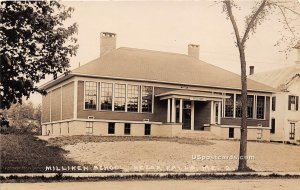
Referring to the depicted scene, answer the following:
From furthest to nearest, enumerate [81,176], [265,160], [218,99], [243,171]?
[218,99]
[265,160]
[243,171]
[81,176]

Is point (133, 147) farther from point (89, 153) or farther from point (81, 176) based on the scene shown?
point (81, 176)

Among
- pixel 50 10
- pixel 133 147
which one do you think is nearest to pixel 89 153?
pixel 133 147

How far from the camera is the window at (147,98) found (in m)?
33.2

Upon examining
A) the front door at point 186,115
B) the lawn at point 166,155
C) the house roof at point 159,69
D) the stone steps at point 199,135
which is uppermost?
the house roof at point 159,69

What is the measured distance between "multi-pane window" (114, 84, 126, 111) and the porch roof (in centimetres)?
268

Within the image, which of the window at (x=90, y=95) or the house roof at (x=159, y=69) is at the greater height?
the house roof at (x=159, y=69)

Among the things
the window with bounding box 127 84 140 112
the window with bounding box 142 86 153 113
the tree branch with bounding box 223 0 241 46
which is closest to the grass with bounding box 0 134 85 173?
the window with bounding box 127 84 140 112

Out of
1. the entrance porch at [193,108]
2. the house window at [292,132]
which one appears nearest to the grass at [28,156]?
the entrance porch at [193,108]

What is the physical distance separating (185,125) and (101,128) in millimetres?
6844

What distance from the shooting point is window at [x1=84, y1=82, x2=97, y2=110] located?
3103cm

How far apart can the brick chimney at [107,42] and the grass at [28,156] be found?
12.0 meters

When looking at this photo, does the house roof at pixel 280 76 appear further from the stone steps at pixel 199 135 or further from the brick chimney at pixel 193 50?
the stone steps at pixel 199 135

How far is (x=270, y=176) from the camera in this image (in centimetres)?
1803

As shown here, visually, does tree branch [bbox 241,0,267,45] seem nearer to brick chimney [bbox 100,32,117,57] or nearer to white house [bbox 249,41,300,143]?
brick chimney [bbox 100,32,117,57]
